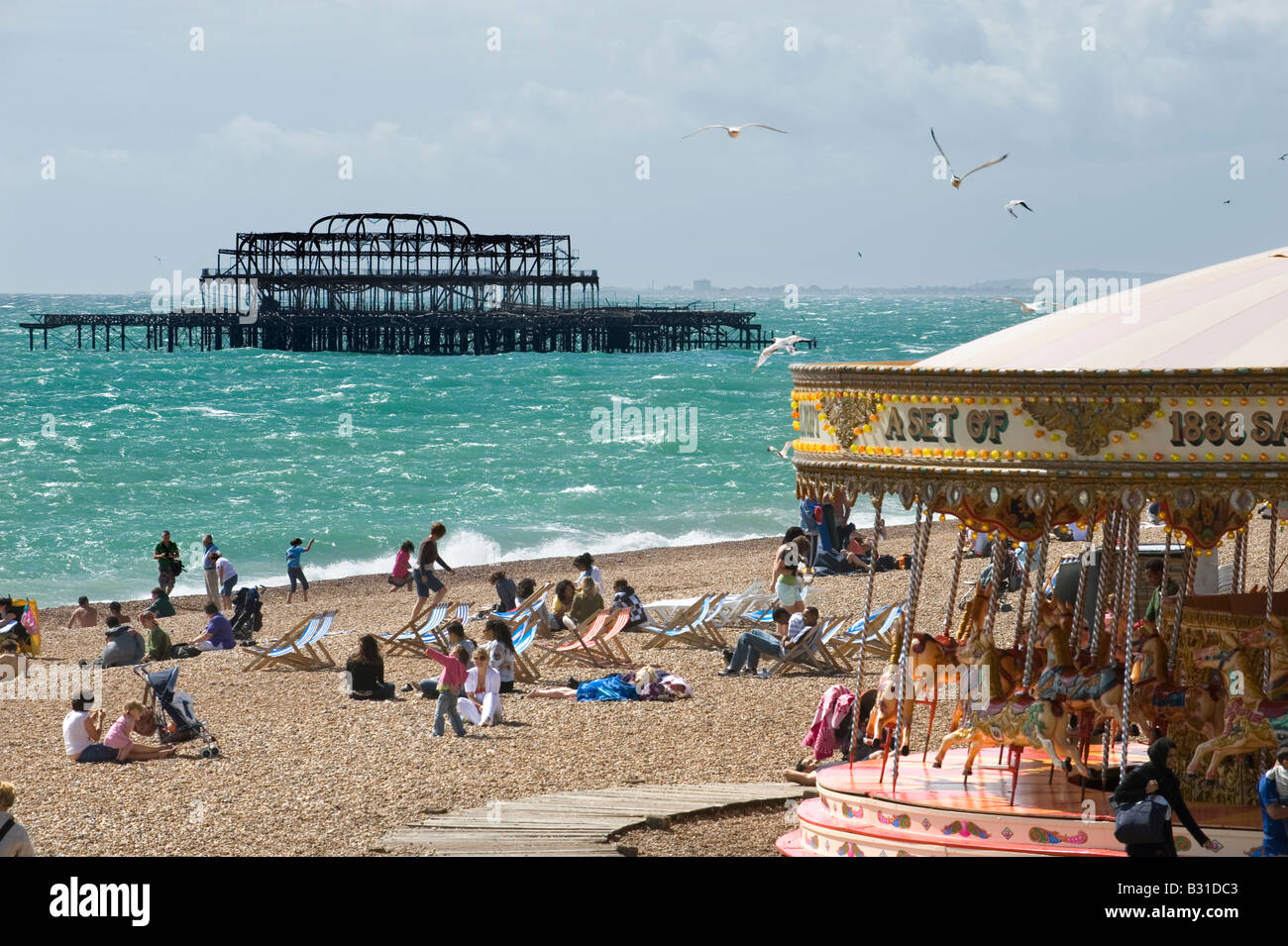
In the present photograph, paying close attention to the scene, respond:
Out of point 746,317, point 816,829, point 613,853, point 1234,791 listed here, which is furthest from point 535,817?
point 746,317

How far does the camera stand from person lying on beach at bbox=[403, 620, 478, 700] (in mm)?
15070

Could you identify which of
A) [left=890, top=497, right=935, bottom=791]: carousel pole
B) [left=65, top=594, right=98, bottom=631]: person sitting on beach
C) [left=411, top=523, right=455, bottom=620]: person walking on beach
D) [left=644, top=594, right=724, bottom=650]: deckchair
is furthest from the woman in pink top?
[left=65, top=594, right=98, bottom=631]: person sitting on beach

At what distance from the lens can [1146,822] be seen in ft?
28.4

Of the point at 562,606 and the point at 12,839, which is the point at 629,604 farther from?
the point at 12,839

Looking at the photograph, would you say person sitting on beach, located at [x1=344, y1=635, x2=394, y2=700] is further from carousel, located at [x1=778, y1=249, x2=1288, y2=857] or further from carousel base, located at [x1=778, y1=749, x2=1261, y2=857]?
carousel base, located at [x1=778, y1=749, x2=1261, y2=857]

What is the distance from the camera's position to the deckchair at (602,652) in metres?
17.2

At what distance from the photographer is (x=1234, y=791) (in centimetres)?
991

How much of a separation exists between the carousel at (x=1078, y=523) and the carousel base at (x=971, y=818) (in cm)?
1

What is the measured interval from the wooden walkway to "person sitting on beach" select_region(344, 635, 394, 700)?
4.36m

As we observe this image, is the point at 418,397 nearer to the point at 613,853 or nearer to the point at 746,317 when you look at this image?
the point at 746,317

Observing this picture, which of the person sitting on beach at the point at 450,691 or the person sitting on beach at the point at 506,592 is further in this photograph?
the person sitting on beach at the point at 506,592

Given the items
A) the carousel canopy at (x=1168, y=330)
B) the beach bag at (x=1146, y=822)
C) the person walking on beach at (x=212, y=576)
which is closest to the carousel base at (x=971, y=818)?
the beach bag at (x=1146, y=822)

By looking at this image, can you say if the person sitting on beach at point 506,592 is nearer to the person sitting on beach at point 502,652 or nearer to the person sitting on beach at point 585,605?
the person sitting on beach at point 585,605

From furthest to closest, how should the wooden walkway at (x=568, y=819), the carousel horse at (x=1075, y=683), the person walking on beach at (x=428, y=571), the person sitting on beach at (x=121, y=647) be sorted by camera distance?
the person walking on beach at (x=428, y=571)
the person sitting on beach at (x=121, y=647)
the wooden walkway at (x=568, y=819)
the carousel horse at (x=1075, y=683)
